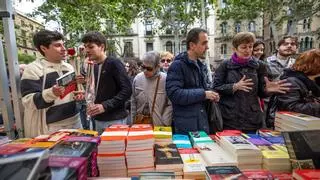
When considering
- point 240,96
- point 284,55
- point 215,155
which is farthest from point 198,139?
point 284,55

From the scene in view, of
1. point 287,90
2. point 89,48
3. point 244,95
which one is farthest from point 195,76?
point 89,48

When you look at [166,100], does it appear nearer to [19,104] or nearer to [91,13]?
[19,104]

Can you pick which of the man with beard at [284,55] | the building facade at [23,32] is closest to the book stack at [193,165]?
the building facade at [23,32]

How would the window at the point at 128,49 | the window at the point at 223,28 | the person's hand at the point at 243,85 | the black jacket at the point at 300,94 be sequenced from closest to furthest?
the black jacket at the point at 300,94, the person's hand at the point at 243,85, the window at the point at 223,28, the window at the point at 128,49

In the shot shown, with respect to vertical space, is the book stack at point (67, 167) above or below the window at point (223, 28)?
below

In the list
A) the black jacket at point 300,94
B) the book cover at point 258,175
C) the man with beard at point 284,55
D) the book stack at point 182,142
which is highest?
the man with beard at point 284,55

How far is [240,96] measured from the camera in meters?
2.46

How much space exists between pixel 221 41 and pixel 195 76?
3939 centimetres

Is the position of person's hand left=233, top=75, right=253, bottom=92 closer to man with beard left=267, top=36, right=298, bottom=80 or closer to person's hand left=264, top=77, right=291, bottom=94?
person's hand left=264, top=77, right=291, bottom=94

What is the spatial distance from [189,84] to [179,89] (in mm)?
146

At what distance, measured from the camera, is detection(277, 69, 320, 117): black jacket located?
6.77 feet

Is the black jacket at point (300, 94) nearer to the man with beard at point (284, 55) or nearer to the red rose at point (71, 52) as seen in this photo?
the man with beard at point (284, 55)

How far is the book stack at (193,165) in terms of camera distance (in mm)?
1351

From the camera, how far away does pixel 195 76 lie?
2.47 metres
